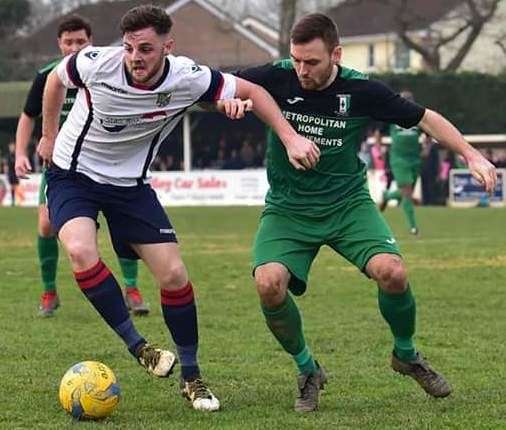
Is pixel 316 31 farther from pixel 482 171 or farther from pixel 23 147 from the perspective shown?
pixel 23 147

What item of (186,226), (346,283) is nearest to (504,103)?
(186,226)

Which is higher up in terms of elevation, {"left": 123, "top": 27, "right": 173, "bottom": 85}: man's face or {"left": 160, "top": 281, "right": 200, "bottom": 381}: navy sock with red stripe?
{"left": 123, "top": 27, "right": 173, "bottom": 85}: man's face

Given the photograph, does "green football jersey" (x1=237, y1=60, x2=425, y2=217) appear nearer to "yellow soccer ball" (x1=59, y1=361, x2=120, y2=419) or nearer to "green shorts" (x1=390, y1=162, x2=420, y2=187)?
"yellow soccer ball" (x1=59, y1=361, x2=120, y2=419)

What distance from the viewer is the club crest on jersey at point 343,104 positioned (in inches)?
258

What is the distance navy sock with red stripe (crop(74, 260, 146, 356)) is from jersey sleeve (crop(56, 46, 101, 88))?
992 mm

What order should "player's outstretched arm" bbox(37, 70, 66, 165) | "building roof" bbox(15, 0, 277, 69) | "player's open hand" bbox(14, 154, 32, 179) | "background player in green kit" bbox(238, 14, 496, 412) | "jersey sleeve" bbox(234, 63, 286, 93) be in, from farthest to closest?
"building roof" bbox(15, 0, 277, 69), "player's open hand" bbox(14, 154, 32, 179), "player's outstretched arm" bbox(37, 70, 66, 165), "jersey sleeve" bbox(234, 63, 286, 93), "background player in green kit" bbox(238, 14, 496, 412)

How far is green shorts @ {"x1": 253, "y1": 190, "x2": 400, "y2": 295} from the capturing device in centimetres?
650

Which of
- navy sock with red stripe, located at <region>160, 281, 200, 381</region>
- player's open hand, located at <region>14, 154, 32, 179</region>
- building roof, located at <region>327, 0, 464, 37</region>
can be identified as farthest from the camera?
Answer: building roof, located at <region>327, 0, 464, 37</region>

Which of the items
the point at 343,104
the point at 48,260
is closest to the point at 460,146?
the point at 343,104

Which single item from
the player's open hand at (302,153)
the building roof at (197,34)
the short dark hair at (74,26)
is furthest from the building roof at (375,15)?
the player's open hand at (302,153)

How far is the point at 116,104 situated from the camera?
6402mm

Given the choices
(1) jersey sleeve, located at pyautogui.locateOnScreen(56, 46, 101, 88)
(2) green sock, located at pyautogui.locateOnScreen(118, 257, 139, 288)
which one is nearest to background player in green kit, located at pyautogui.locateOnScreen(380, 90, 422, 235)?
(2) green sock, located at pyautogui.locateOnScreen(118, 257, 139, 288)

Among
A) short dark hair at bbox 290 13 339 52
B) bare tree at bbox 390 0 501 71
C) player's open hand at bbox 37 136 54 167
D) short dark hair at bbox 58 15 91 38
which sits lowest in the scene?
player's open hand at bbox 37 136 54 167

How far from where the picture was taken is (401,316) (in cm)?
648
